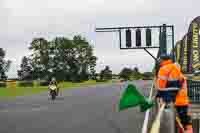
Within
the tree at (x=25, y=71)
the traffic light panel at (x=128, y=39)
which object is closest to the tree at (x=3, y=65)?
the tree at (x=25, y=71)

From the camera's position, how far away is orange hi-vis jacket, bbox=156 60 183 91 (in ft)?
30.9

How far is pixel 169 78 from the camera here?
9422 mm

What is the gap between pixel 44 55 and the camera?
522 ft

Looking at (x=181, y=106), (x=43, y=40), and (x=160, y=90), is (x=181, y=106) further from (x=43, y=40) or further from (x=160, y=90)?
(x=43, y=40)

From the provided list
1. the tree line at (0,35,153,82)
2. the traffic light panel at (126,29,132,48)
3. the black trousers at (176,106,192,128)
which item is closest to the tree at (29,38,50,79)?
the tree line at (0,35,153,82)

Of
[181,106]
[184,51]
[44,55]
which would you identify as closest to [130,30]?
[184,51]

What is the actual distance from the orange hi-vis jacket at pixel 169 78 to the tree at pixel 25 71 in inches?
6046

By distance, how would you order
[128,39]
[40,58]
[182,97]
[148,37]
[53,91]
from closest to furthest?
1. [182,97]
2. [53,91]
3. [148,37]
4. [128,39]
5. [40,58]

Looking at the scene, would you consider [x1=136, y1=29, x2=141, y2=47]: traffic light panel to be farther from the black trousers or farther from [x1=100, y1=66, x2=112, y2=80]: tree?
[x1=100, y1=66, x2=112, y2=80]: tree

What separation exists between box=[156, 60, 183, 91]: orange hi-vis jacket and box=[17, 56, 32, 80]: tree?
15357 cm

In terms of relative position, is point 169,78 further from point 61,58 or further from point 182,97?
point 61,58

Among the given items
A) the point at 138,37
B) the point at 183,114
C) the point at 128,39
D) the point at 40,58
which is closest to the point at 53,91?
the point at 128,39

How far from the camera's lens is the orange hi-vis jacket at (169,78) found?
9414 millimetres

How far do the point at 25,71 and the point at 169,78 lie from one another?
161387mm
